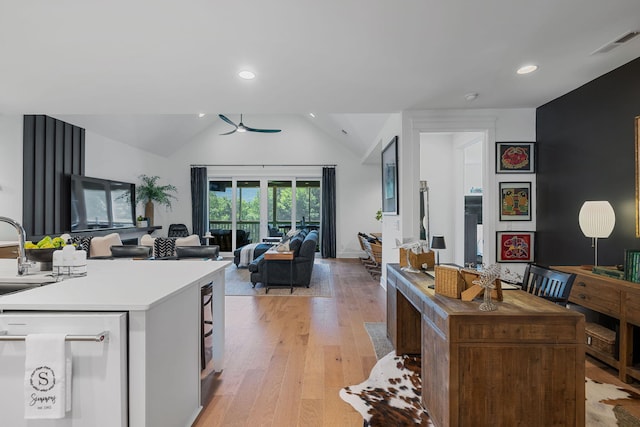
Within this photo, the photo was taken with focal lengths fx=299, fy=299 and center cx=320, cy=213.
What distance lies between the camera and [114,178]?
22.1 feet

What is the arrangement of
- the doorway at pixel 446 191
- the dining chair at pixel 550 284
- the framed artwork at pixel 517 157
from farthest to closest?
the doorway at pixel 446 191 → the framed artwork at pixel 517 157 → the dining chair at pixel 550 284

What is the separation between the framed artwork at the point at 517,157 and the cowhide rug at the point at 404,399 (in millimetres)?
2594

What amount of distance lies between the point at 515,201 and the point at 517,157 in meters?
0.59

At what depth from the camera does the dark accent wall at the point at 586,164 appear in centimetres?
271

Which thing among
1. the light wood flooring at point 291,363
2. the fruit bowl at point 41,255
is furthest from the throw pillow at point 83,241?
the fruit bowl at point 41,255

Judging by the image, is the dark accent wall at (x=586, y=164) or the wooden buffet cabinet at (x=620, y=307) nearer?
the wooden buffet cabinet at (x=620, y=307)

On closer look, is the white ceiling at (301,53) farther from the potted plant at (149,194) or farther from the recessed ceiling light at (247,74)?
the potted plant at (149,194)

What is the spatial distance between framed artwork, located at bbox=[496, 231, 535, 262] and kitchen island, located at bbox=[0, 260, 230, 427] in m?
3.76

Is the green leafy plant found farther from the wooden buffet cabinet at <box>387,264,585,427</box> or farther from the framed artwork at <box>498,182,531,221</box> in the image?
the wooden buffet cabinet at <box>387,264,585,427</box>

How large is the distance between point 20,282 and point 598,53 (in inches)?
180

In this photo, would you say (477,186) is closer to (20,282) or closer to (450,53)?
(450,53)

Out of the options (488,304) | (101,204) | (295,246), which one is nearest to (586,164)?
(488,304)

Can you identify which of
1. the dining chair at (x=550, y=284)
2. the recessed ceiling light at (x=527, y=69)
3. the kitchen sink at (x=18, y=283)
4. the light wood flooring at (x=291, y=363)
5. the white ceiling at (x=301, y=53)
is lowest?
the light wood flooring at (x=291, y=363)

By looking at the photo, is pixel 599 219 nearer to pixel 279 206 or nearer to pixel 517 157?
pixel 517 157
